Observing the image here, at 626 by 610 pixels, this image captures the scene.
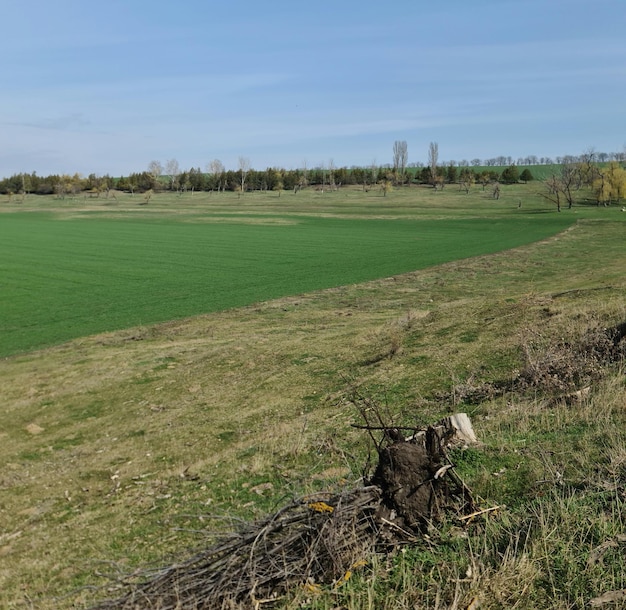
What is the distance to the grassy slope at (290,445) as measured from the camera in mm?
5281

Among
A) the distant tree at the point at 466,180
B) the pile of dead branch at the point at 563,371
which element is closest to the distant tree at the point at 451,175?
the distant tree at the point at 466,180

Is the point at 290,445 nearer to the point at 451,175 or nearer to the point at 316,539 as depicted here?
the point at 316,539

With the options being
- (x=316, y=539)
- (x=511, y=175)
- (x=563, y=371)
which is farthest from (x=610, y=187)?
(x=316, y=539)

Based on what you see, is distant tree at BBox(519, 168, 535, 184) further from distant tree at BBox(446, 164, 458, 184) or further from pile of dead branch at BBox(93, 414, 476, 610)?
pile of dead branch at BBox(93, 414, 476, 610)

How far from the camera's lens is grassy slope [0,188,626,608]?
5.28 meters

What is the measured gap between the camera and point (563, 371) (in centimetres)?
1169

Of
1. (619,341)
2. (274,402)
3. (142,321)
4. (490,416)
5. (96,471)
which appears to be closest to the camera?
(490,416)

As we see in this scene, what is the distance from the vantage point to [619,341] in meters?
12.4

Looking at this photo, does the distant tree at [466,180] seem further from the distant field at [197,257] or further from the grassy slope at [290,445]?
the grassy slope at [290,445]

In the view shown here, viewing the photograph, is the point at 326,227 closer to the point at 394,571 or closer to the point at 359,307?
the point at 359,307

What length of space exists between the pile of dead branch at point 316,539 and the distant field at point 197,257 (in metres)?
25.4

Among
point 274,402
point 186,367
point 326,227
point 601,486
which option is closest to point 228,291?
point 186,367

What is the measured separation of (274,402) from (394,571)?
11.3 m

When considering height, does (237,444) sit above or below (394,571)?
below
